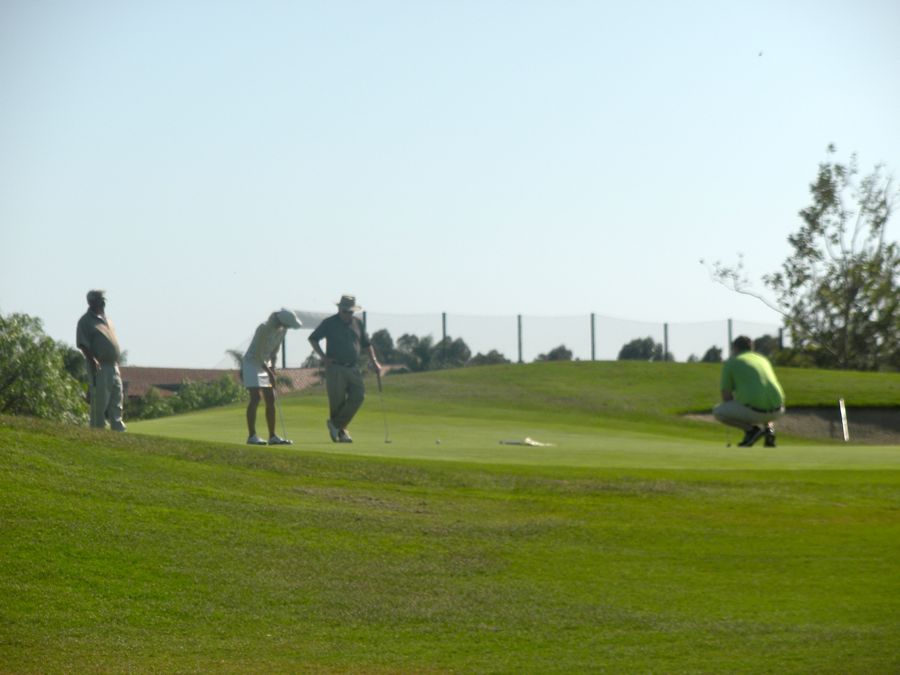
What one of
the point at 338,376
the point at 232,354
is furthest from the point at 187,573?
the point at 232,354

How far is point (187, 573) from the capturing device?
46.7 ft

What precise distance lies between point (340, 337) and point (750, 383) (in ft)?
25.7

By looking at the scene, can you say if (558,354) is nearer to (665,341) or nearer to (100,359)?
(665,341)

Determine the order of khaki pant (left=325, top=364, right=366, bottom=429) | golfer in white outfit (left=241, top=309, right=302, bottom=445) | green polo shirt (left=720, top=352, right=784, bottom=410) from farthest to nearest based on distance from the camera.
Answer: khaki pant (left=325, top=364, right=366, bottom=429), golfer in white outfit (left=241, top=309, right=302, bottom=445), green polo shirt (left=720, top=352, right=784, bottom=410)

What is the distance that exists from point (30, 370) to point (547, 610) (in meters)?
57.5

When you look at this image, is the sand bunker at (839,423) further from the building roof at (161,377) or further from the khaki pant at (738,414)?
the building roof at (161,377)

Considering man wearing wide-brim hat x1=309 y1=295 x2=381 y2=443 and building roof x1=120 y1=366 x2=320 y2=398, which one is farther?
building roof x1=120 y1=366 x2=320 y2=398

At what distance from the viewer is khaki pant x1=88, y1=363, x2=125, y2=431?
2278 centimetres

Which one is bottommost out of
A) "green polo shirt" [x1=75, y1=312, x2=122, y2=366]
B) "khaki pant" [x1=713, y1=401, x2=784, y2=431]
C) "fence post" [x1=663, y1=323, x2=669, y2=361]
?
"khaki pant" [x1=713, y1=401, x2=784, y2=431]

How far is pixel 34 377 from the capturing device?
67438mm

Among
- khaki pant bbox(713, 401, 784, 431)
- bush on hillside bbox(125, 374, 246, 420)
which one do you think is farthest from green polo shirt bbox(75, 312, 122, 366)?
bush on hillside bbox(125, 374, 246, 420)

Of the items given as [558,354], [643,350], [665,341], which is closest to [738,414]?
[558,354]

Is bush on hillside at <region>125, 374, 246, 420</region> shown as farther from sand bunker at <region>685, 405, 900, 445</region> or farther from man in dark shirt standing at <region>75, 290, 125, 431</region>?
man in dark shirt standing at <region>75, 290, 125, 431</region>

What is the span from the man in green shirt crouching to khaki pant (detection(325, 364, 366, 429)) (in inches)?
281
